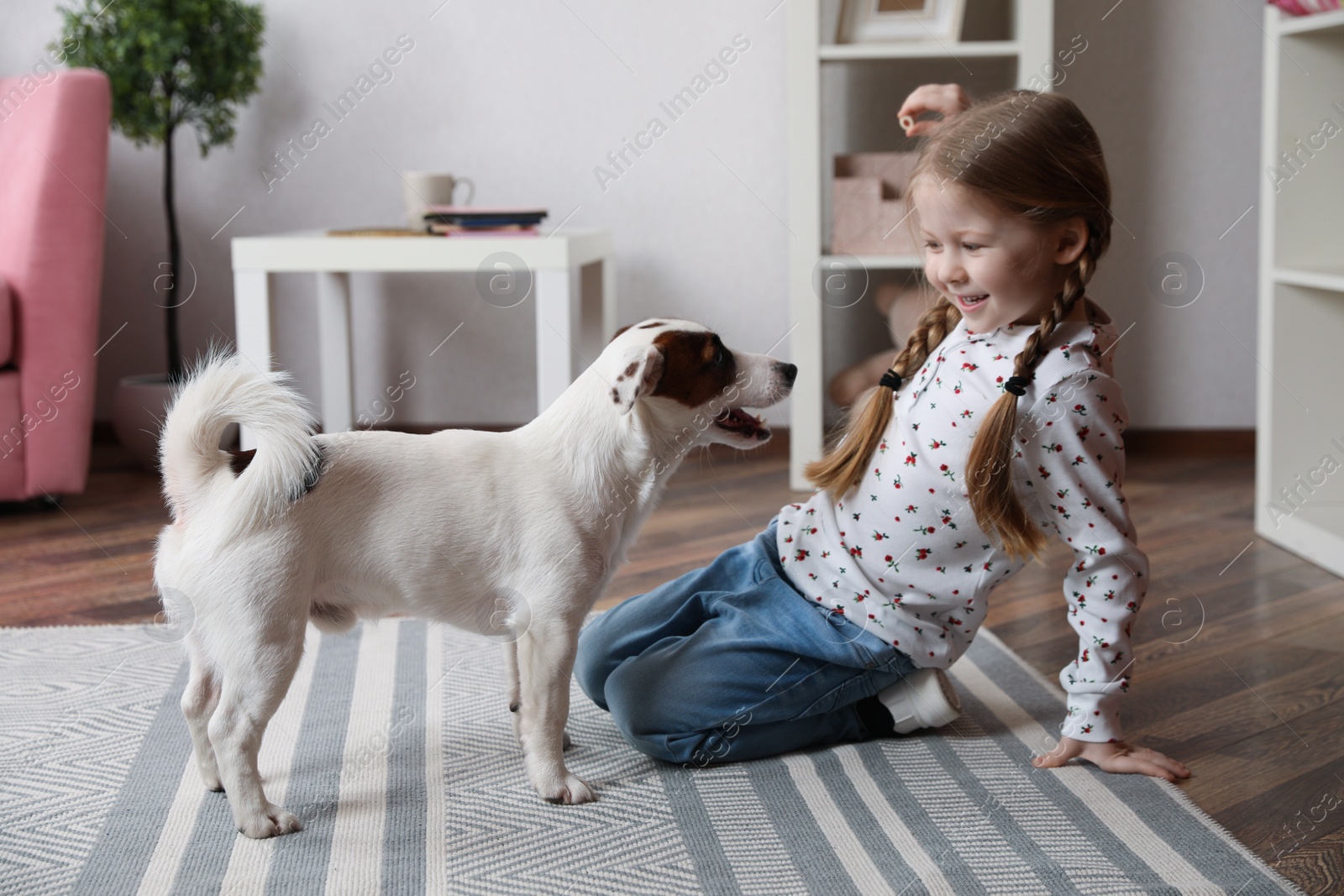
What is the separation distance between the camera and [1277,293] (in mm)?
2100

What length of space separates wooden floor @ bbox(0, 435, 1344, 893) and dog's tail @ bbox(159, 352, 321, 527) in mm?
819

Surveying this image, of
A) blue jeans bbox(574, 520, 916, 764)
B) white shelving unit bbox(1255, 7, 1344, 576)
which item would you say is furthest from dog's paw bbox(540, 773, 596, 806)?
white shelving unit bbox(1255, 7, 1344, 576)

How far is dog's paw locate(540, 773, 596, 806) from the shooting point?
3.70 feet

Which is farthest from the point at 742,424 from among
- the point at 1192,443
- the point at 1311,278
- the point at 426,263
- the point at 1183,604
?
the point at 1192,443

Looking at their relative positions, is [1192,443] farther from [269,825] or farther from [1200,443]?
[269,825]

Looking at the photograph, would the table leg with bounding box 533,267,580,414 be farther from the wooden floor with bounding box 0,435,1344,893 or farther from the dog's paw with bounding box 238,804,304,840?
the dog's paw with bounding box 238,804,304,840

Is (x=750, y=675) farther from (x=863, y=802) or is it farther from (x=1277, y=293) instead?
(x=1277, y=293)

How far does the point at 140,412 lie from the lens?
2703mm

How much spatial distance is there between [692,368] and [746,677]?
35cm

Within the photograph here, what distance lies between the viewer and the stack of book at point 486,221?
2.26 meters

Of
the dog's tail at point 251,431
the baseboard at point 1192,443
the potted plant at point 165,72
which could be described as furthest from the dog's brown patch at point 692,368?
the baseboard at point 1192,443

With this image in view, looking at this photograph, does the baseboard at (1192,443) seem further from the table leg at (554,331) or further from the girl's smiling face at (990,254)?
the girl's smiling face at (990,254)

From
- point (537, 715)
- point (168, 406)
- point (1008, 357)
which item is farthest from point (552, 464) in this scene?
point (1008, 357)

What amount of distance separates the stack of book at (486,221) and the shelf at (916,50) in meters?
0.75
